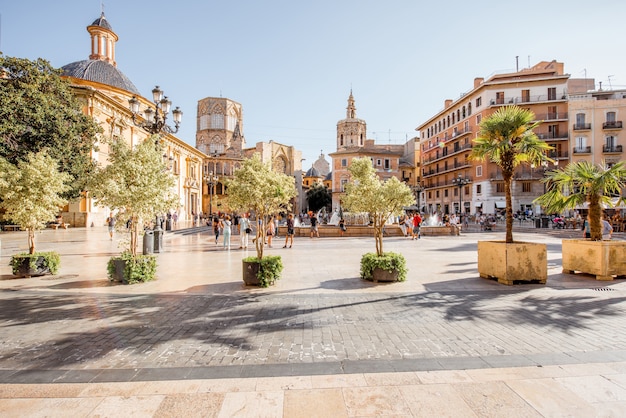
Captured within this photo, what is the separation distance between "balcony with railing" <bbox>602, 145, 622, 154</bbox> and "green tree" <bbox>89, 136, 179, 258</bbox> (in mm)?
46289

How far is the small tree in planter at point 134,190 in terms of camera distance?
779 cm

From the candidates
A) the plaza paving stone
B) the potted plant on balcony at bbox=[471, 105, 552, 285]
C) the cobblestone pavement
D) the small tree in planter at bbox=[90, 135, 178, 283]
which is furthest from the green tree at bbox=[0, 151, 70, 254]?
the potted plant on balcony at bbox=[471, 105, 552, 285]

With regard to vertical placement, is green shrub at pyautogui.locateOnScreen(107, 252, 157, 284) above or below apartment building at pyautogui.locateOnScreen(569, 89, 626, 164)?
below

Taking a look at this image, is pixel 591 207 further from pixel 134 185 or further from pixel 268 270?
pixel 134 185

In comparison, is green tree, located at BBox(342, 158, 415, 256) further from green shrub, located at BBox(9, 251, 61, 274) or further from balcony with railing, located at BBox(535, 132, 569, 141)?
balcony with railing, located at BBox(535, 132, 569, 141)

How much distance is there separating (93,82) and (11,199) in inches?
1180

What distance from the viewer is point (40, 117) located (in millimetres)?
21562

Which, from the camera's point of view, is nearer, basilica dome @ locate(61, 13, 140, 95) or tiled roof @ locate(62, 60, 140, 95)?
tiled roof @ locate(62, 60, 140, 95)

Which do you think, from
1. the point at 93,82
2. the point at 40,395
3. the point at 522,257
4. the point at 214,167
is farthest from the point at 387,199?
the point at 214,167

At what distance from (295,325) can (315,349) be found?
906 mm

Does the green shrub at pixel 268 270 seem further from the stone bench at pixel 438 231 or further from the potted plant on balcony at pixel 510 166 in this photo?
the stone bench at pixel 438 231

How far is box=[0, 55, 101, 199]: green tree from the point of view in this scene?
20.7m

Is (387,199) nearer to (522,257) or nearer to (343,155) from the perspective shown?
(522,257)

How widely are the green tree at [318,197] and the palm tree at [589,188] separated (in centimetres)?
5933
